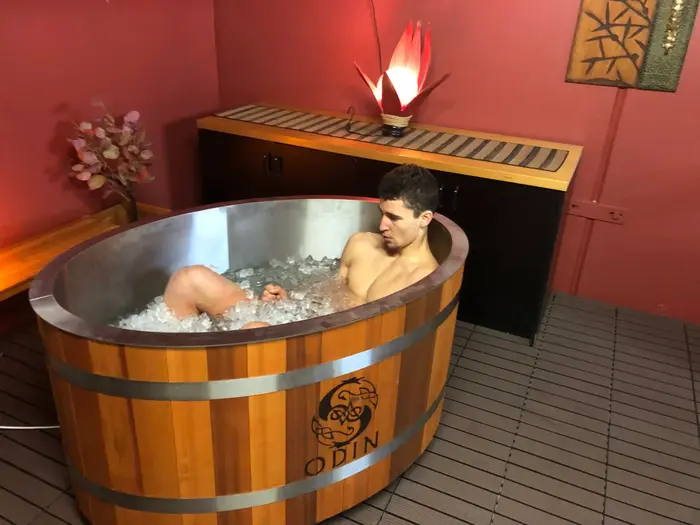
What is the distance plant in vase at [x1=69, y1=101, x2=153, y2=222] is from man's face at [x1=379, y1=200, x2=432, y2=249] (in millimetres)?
1610

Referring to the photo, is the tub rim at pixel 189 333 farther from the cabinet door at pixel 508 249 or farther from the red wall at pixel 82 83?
the red wall at pixel 82 83

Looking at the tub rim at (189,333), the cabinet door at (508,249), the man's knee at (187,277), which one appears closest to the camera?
the tub rim at (189,333)

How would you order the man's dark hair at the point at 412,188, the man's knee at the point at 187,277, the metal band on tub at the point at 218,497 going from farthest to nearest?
1. the man's knee at the point at 187,277
2. the man's dark hair at the point at 412,188
3. the metal band on tub at the point at 218,497

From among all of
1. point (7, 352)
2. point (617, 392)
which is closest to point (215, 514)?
point (7, 352)

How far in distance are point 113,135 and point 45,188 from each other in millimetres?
429

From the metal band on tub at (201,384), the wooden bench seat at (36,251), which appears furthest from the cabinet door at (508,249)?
the wooden bench seat at (36,251)

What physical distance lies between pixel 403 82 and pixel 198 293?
1.65m

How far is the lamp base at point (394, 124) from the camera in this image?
3.21 meters

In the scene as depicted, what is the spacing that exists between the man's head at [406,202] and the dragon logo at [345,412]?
590 mm

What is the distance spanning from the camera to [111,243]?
2.09 m

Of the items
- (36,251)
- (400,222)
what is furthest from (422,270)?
(36,251)

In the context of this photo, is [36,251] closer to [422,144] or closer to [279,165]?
[279,165]

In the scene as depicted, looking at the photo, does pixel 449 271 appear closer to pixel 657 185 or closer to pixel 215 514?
pixel 215 514

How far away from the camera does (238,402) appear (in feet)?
4.99
